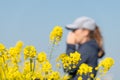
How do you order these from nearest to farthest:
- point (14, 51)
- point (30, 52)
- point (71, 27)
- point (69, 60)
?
1. point (30, 52)
2. point (69, 60)
3. point (14, 51)
4. point (71, 27)

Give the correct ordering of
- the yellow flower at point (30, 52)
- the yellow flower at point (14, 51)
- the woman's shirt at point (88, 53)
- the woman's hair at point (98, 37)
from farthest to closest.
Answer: the woman's hair at point (98, 37) < the woman's shirt at point (88, 53) < the yellow flower at point (14, 51) < the yellow flower at point (30, 52)

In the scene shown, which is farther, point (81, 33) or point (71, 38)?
point (71, 38)

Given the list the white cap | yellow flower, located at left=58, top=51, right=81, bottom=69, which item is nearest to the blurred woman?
the white cap

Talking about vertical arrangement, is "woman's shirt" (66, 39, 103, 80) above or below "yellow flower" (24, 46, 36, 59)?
below

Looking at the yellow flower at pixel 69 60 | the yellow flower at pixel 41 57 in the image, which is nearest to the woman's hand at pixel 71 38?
the yellow flower at pixel 69 60

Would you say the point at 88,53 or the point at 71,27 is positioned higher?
the point at 71,27

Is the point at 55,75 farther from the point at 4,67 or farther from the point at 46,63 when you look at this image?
the point at 4,67

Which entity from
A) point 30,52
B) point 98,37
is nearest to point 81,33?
point 98,37

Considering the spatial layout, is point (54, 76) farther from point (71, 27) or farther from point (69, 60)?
point (71, 27)

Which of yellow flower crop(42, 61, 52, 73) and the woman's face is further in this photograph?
the woman's face

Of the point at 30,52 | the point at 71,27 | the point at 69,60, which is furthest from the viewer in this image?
the point at 71,27

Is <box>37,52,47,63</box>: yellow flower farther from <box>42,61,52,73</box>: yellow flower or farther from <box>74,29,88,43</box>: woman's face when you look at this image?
<box>74,29,88,43</box>: woman's face

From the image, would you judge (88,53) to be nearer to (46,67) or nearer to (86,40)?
(86,40)

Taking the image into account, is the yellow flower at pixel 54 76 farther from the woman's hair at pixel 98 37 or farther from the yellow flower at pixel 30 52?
the woman's hair at pixel 98 37
